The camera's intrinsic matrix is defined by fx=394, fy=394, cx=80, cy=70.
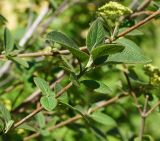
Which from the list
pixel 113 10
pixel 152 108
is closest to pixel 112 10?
pixel 113 10

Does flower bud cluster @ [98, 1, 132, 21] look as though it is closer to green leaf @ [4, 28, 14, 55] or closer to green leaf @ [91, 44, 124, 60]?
green leaf @ [91, 44, 124, 60]

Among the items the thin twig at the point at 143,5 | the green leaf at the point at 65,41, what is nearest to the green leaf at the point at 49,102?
the green leaf at the point at 65,41

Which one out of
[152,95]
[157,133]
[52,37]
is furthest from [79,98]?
[157,133]

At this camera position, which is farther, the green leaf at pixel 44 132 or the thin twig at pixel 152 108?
the green leaf at pixel 44 132

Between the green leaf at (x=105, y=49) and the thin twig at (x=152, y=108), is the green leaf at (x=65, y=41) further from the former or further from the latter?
the thin twig at (x=152, y=108)

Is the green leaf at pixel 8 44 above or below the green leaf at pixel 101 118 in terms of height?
above

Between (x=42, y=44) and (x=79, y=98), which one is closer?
(x=79, y=98)

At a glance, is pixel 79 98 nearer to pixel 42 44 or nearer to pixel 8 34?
pixel 42 44

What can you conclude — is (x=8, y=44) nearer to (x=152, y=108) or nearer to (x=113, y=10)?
(x=113, y=10)
